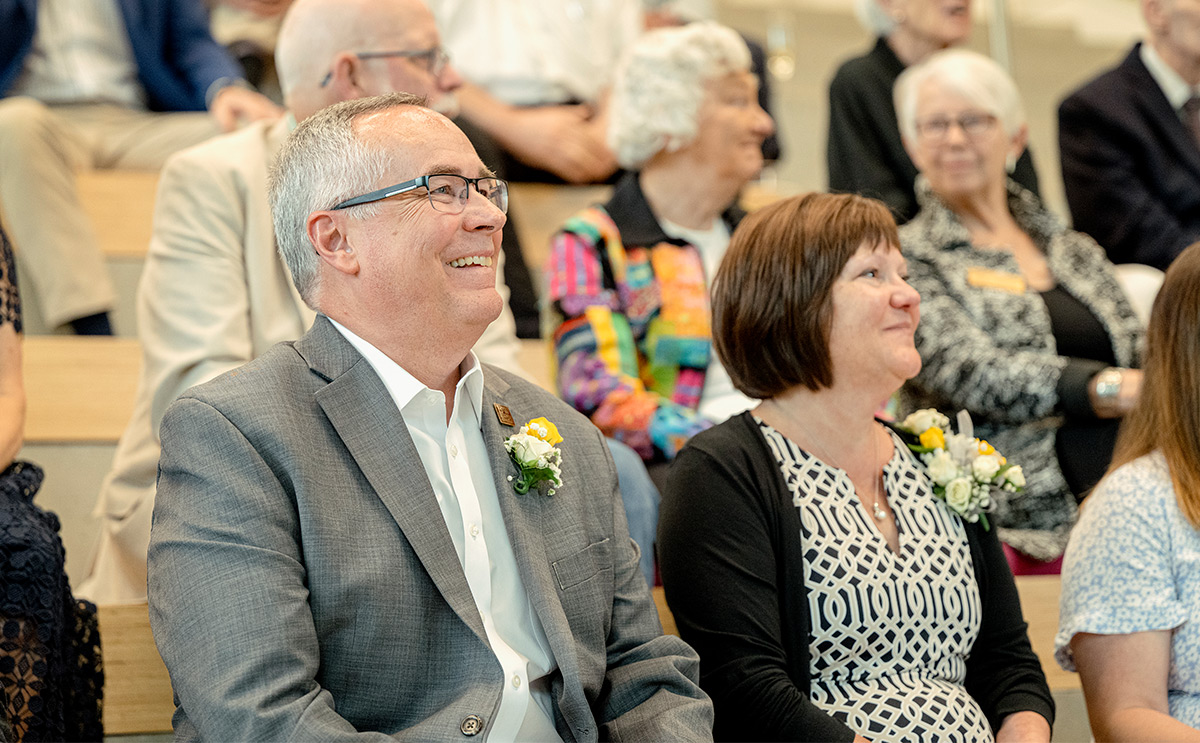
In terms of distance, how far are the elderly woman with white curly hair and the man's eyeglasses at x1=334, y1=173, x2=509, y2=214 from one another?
1.06m

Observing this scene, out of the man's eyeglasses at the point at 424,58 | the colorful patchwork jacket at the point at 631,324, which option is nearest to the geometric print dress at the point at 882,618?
the colorful patchwork jacket at the point at 631,324

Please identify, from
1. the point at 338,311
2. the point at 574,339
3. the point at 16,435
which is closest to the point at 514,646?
the point at 338,311

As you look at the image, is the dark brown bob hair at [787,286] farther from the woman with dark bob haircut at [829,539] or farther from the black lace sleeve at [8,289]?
the black lace sleeve at [8,289]

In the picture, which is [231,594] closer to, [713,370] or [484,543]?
[484,543]

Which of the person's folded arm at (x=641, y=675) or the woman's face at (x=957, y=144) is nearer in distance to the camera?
the person's folded arm at (x=641, y=675)

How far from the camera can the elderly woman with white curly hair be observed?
265 cm

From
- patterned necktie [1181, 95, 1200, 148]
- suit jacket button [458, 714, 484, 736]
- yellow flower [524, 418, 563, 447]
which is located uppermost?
patterned necktie [1181, 95, 1200, 148]

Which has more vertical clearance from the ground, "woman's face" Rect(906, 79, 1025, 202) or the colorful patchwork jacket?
"woman's face" Rect(906, 79, 1025, 202)

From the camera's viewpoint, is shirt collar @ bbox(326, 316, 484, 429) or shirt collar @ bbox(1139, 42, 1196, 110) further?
shirt collar @ bbox(1139, 42, 1196, 110)

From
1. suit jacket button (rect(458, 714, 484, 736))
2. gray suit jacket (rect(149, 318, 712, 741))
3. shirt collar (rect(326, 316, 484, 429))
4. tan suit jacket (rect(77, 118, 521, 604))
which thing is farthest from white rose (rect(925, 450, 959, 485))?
tan suit jacket (rect(77, 118, 521, 604))

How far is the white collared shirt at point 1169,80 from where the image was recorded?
3941mm

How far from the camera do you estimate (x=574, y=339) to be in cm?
270

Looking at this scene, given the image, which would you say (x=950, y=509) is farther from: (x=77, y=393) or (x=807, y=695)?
(x=77, y=393)

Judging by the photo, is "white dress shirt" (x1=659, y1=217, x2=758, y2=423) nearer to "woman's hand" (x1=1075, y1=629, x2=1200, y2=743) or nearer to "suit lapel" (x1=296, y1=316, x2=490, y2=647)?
"woman's hand" (x1=1075, y1=629, x2=1200, y2=743)
